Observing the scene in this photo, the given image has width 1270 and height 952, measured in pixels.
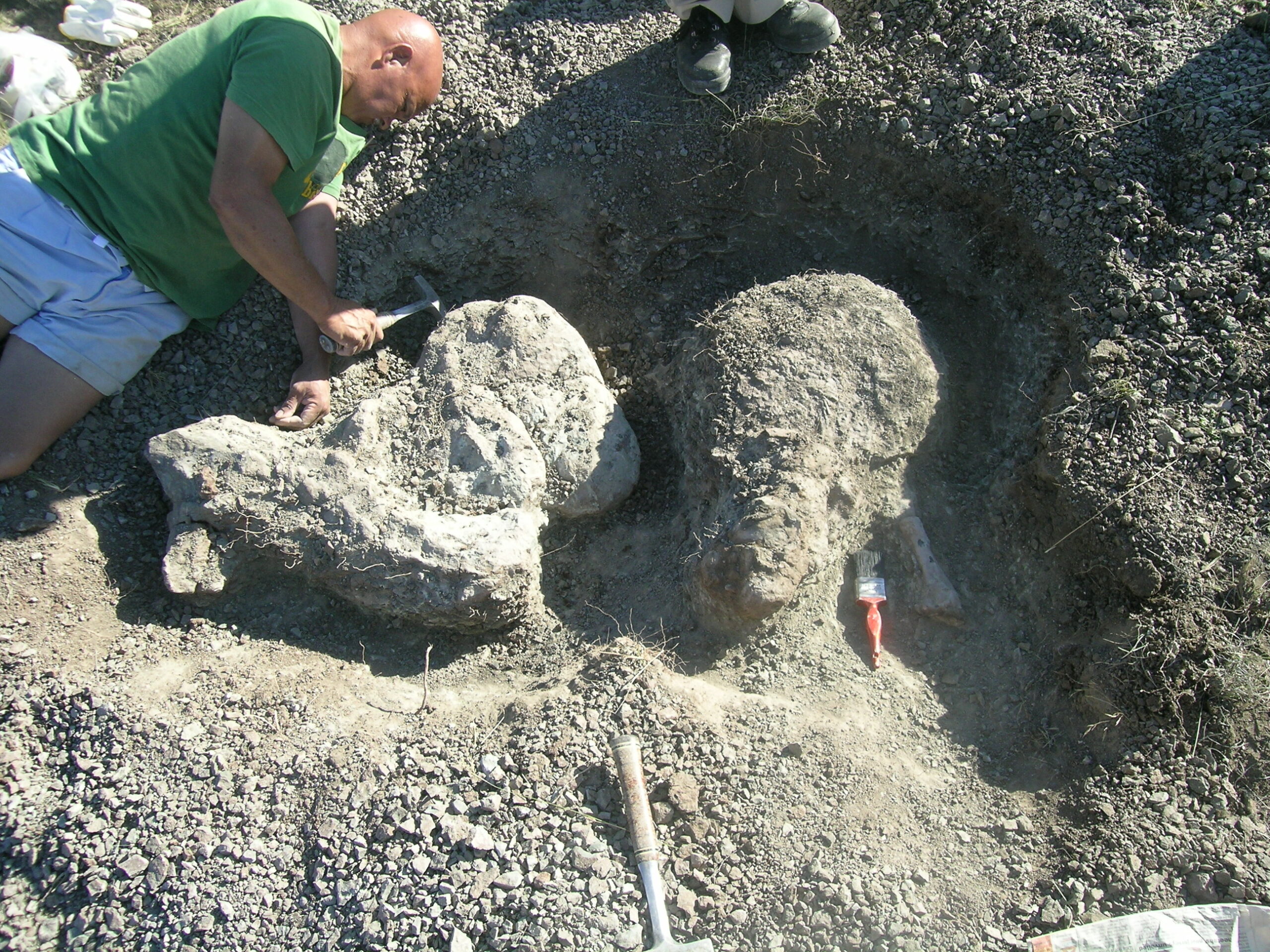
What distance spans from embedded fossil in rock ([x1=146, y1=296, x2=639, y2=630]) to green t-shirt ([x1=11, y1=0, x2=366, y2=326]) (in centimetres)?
63

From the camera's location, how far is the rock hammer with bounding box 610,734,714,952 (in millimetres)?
1971

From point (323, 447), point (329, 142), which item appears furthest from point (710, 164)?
point (323, 447)

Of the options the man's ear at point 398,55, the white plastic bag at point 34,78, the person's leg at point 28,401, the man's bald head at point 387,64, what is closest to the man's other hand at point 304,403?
the person's leg at point 28,401

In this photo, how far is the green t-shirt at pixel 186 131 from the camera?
91.7 inches

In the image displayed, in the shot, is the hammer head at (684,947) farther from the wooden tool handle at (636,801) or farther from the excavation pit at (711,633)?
the wooden tool handle at (636,801)

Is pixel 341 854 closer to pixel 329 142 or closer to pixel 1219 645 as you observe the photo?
pixel 329 142

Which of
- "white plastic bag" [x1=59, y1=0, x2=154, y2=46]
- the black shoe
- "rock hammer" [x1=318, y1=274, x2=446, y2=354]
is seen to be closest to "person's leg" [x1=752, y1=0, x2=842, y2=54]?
the black shoe

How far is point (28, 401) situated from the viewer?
100 inches

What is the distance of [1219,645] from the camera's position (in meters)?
2.24

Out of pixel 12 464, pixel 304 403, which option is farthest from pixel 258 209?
pixel 12 464

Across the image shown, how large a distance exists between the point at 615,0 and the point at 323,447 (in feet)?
7.57

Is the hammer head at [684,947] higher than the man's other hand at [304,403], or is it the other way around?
the man's other hand at [304,403]

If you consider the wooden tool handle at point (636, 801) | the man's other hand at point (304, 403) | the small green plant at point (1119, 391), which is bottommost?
the wooden tool handle at point (636, 801)

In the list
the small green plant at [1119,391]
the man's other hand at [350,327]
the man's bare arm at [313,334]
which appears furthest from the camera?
the man's bare arm at [313,334]
